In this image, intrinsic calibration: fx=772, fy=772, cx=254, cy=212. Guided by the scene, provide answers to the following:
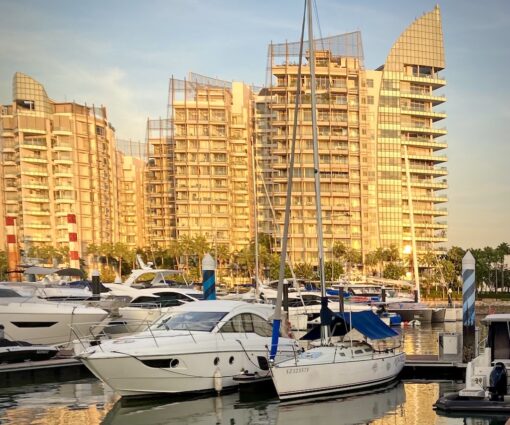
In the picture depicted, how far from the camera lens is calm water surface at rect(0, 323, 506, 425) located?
72.0 feet

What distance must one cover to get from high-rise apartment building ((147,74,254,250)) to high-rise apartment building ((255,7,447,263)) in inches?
246

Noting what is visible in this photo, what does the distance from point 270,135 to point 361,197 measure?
16899 millimetres

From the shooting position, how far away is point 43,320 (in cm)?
3531

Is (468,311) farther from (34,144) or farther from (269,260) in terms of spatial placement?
(34,144)

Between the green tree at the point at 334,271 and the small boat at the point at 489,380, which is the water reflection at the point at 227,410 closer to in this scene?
the small boat at the point at 489,380

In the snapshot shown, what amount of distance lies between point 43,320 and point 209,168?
86.7 m

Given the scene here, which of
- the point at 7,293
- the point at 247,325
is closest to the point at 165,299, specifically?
the point at 7,293

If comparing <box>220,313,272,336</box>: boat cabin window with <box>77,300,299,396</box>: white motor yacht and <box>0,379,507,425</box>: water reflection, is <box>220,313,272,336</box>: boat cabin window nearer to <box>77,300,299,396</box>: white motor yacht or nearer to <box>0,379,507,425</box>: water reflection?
<box>77,300,299,396</box>: white motor yacht

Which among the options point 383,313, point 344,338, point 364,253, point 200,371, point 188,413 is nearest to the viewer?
point 188,413

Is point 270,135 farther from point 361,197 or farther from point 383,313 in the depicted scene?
point 383,313

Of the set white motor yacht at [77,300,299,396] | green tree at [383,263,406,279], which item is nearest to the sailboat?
white motor yacht at [77,300,299,396]

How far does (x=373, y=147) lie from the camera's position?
A: 406ft

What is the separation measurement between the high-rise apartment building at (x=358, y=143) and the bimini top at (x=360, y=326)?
8499 centimetres

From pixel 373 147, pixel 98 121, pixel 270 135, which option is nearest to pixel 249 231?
pixel 270 135
